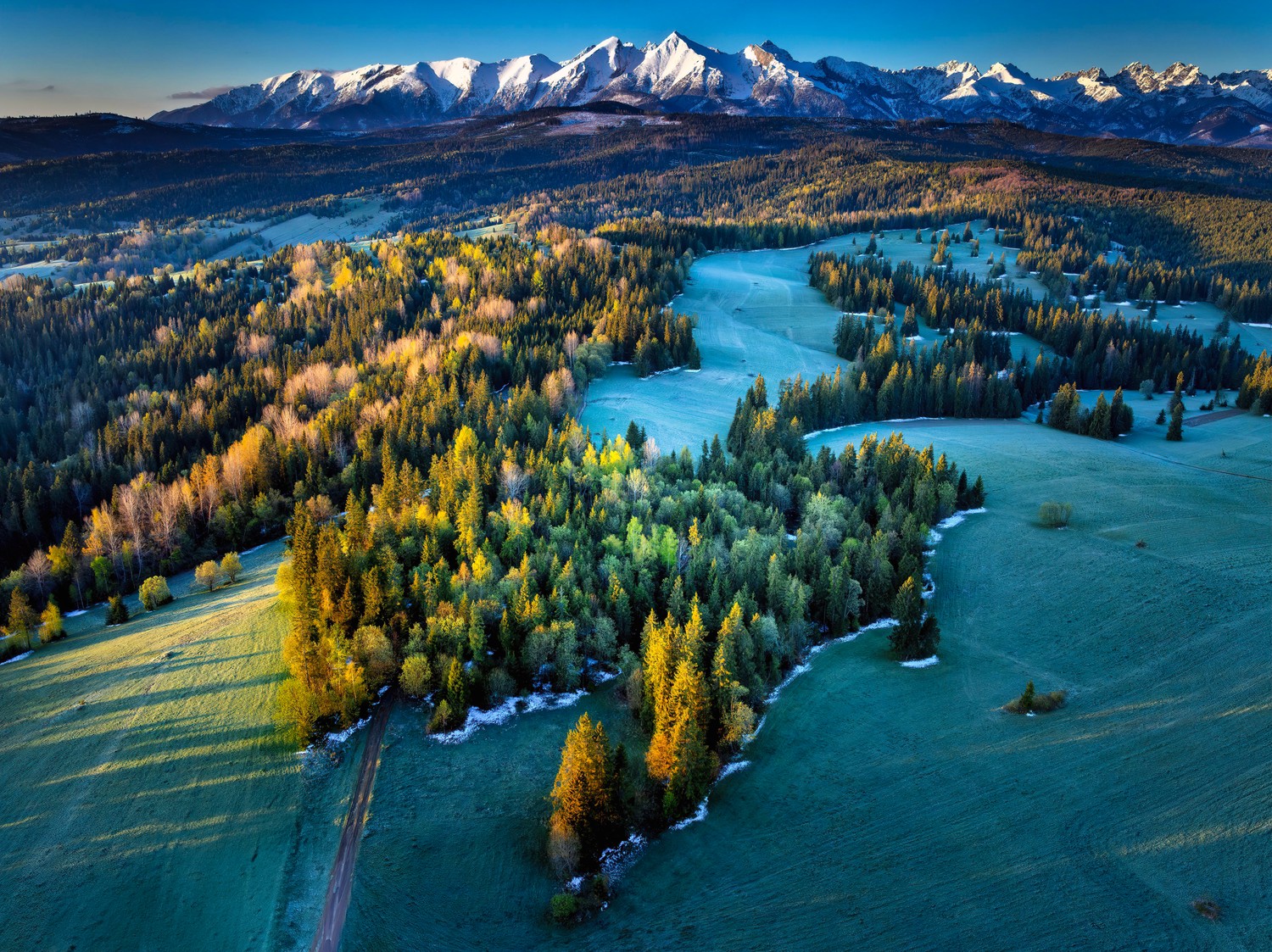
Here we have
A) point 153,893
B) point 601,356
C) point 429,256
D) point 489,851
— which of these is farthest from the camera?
point 429,256

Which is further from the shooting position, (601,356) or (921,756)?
(601,356)

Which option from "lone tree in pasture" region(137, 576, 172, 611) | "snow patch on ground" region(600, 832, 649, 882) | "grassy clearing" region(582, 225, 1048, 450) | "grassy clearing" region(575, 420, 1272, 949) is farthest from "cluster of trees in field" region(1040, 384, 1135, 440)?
"lone tree in pasture" region(137, 576, 172, 611)

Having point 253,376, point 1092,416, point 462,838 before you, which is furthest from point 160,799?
point 1092,416

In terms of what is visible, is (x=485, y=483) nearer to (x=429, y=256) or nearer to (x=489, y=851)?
(x=489, y=851)

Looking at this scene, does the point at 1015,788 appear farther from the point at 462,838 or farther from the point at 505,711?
the point at 505,711

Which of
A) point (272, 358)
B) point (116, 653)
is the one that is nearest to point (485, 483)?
point (116, 653)

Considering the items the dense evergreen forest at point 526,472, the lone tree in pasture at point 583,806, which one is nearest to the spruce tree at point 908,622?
the dense evergreen forest at point 526,472

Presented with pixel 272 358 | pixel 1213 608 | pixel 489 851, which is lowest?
pixel 489 851
